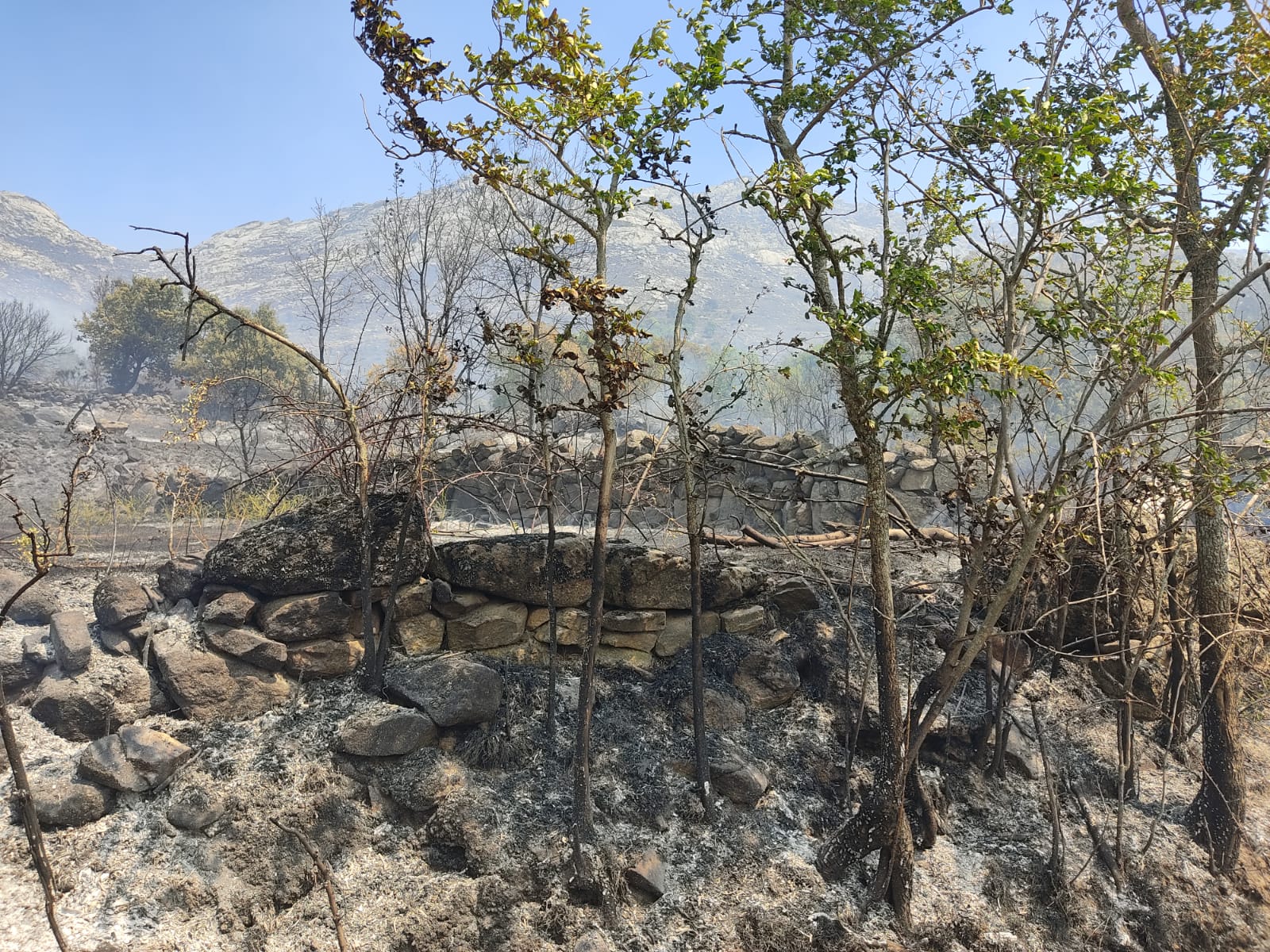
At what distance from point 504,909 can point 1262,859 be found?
5.14 meters

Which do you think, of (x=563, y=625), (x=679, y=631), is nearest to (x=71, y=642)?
(x=563, y=625)

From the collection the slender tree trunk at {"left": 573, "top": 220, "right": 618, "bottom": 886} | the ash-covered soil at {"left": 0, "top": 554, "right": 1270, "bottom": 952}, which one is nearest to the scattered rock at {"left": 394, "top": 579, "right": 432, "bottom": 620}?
the ash-covered soil at {"left": 0, "top": 554, "right": 1270, "bottom": 952}

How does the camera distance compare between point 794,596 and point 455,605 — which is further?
point 794,596

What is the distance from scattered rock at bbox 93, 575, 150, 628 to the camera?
4.95m

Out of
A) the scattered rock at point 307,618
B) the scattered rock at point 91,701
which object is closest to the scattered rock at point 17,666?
the scattered rock at point 91,701

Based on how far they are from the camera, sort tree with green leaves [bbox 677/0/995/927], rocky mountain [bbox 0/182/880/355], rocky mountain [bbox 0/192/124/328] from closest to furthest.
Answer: tree with green leaves [bbox 677/0/995/927]
rocky mountain [bbox 0/192/124/328]
rocky mountain [bbox 0/182/880/355]

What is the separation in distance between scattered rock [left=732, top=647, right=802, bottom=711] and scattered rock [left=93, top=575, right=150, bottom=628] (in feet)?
14.0

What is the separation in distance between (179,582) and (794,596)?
4.72 meters

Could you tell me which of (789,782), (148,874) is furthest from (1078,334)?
(148,874)

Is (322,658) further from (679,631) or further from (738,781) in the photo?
(738,781)

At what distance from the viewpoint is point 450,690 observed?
193 inches

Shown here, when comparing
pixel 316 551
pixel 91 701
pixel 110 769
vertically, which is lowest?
pixel 110 769

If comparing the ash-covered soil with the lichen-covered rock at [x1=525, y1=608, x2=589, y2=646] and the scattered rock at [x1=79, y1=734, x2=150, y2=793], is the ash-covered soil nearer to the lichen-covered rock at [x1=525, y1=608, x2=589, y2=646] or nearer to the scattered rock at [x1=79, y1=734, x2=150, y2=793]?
the scattered rock at [x1=79, y1=734, x2=150, y2=793]

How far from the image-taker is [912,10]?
13.8 ft
